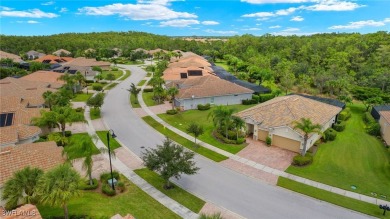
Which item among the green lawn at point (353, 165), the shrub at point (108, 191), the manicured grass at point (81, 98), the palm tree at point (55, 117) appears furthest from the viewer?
the manicured grass at point (81, 98)

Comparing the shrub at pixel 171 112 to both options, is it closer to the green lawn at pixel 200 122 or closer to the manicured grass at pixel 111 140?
the green lawn at pixel 200 122

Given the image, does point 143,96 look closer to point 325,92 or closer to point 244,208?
point 244,208

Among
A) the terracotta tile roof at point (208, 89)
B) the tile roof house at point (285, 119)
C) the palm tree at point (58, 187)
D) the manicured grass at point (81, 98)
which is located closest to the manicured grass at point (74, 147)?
the palm tree at point (58, 187)

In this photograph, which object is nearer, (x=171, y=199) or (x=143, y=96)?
(x=171, y=199)

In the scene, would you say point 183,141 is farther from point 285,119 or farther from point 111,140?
point 285,119

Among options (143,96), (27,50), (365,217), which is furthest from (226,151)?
(27,50)

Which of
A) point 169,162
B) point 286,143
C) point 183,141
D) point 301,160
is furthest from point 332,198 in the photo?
point 183,141

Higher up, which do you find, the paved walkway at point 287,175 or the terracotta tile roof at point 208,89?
the terracotta tile roof at point 208,89
